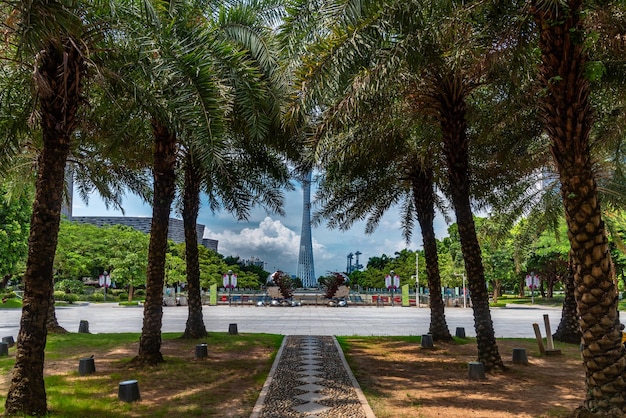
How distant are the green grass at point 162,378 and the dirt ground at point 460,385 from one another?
7.03ft

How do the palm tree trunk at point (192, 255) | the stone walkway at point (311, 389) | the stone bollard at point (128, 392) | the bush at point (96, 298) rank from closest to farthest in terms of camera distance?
1. the stone walkway at point (311, 389)
2. the stone bollard at point (128, 392)
3. the palm tree trunk at point (192, 255)
4. the bush at point (96, 298)

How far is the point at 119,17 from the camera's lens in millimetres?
6375

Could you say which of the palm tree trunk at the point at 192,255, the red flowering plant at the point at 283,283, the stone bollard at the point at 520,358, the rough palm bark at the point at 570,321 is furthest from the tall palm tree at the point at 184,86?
the red flowering plant at the point at 283,283

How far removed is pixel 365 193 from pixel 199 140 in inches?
361

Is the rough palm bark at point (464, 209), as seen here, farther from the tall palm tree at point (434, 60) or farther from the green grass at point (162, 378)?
the green grass at point (162, 378)

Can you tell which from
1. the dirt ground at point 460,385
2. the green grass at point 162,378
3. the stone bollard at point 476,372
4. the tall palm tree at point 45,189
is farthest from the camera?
the stone bollard at point 476,372

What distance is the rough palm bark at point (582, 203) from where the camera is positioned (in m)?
5.48

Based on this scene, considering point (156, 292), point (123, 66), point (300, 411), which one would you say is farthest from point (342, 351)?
point (123, 66)

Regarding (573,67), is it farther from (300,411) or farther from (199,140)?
(300,411)

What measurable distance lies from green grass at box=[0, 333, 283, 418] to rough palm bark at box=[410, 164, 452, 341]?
15.7 ft

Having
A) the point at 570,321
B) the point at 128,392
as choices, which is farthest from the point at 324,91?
the point at 570,321

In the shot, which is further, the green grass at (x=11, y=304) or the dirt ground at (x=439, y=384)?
the green grass at (x=11, y=304)

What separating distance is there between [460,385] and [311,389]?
103 inches

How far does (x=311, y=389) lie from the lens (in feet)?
25.1
